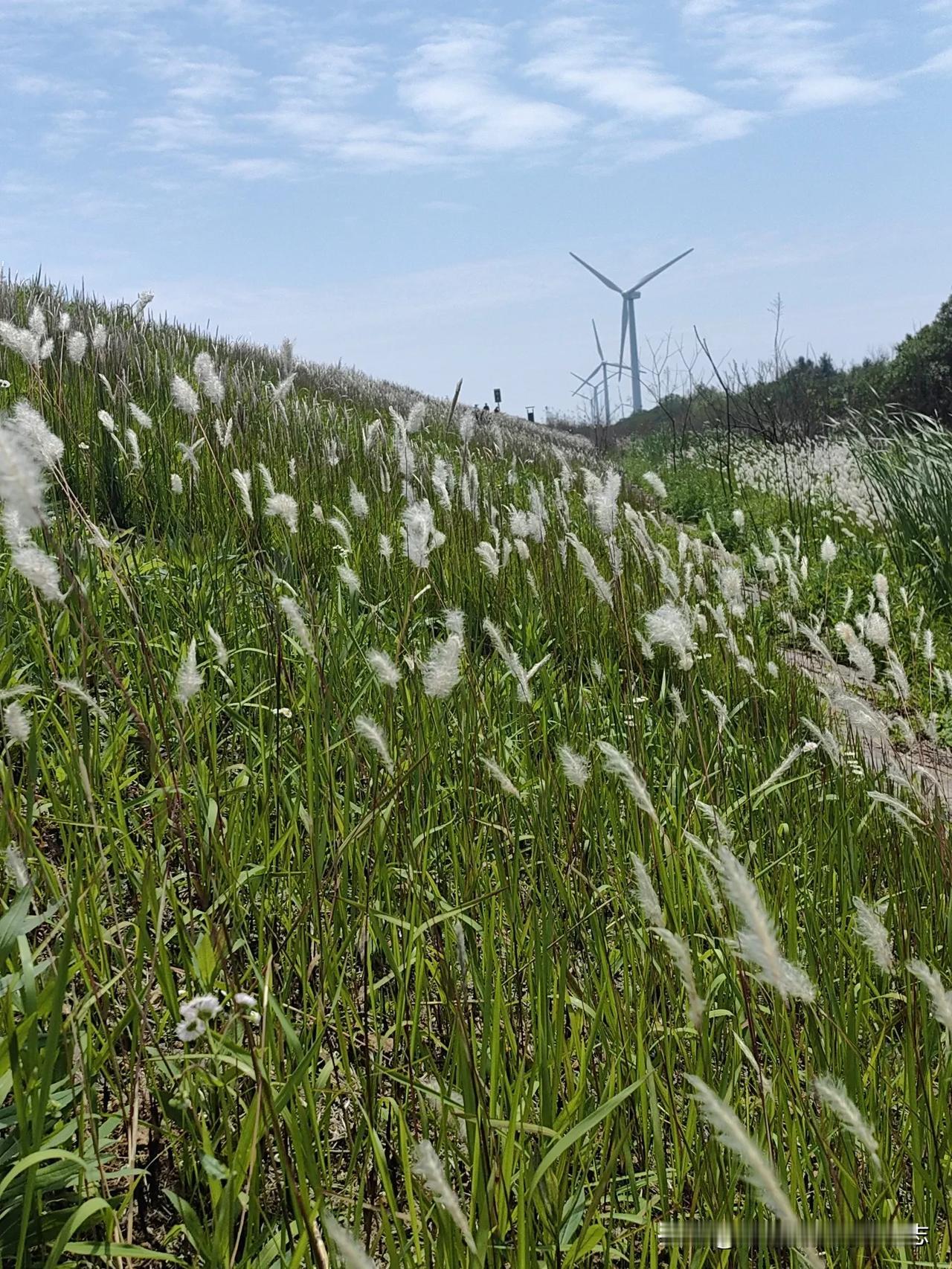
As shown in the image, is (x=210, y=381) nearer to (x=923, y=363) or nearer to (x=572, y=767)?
(x=572, y=767)

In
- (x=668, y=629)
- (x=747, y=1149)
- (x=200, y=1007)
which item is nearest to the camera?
(x=747, y=1149)

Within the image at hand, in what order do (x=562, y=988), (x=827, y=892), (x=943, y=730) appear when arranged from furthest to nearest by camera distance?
1. (x=943, y=730)
2. (x=827, y=892)
3. (x=562, y=988)

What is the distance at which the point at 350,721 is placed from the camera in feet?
9.21

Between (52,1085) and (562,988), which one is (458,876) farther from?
(52,1085)

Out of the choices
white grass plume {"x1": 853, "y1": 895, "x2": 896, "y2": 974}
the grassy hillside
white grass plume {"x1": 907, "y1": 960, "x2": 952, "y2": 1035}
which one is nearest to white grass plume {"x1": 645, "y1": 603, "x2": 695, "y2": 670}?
the grassy hillside

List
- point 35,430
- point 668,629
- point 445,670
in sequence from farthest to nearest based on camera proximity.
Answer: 1. point 668,629
2. point 35,430
3. point 445,670

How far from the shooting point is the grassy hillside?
1.35 metres

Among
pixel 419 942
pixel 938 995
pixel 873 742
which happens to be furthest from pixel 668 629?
pixel 873 742

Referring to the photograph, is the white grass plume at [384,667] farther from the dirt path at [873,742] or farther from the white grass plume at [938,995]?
the dirt path at [873,742]

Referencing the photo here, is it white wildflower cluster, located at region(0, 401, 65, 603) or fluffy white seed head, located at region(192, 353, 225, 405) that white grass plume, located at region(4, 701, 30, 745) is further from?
fluffy white seed head, located at region(192, 353, 225, 405)

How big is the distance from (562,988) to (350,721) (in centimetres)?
135

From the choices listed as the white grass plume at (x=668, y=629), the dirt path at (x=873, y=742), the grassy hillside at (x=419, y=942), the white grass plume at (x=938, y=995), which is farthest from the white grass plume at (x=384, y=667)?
the dirt path at (x=873, y=742)

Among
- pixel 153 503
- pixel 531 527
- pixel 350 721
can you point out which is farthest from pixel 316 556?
pixel 350 721

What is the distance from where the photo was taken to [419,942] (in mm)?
1861
